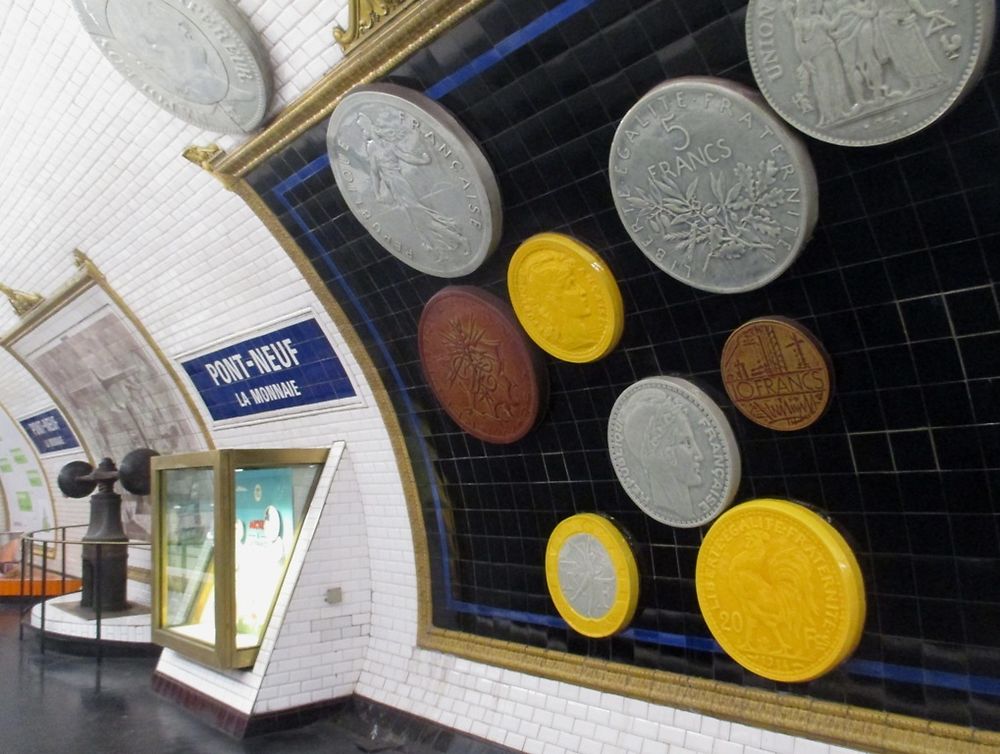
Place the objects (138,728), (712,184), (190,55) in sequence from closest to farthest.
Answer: (712,184) → (190,55) → (138,728)

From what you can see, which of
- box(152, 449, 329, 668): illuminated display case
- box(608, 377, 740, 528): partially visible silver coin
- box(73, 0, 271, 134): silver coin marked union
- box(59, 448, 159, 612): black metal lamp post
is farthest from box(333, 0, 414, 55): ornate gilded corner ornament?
box(59, 448, 159, 612): black metal lamp post

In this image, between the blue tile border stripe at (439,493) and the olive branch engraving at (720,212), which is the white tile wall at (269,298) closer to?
the blue tile border stripe at (439,493)

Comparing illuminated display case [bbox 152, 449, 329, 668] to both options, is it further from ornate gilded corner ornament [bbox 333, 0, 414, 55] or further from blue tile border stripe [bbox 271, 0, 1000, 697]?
ornate gilded corner ornament [bbox 333, 0, 414, 55]

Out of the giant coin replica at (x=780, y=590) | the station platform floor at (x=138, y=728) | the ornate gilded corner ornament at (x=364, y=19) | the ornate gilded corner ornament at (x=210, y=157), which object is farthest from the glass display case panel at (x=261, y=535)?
the giant coin replica at (x=780, y=590)

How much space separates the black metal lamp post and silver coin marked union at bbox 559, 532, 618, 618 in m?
4.62

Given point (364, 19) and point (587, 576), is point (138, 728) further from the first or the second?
point (364, 19)

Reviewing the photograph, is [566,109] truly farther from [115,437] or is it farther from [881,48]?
[115,437]

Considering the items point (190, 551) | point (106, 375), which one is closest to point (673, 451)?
point (190, 551)

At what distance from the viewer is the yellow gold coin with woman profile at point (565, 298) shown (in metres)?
3.04

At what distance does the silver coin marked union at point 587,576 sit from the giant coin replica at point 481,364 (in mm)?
556

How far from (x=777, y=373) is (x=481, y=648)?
2171 mm

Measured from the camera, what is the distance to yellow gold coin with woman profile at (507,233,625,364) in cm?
304

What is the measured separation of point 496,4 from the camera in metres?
2.73

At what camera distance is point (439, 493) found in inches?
168
